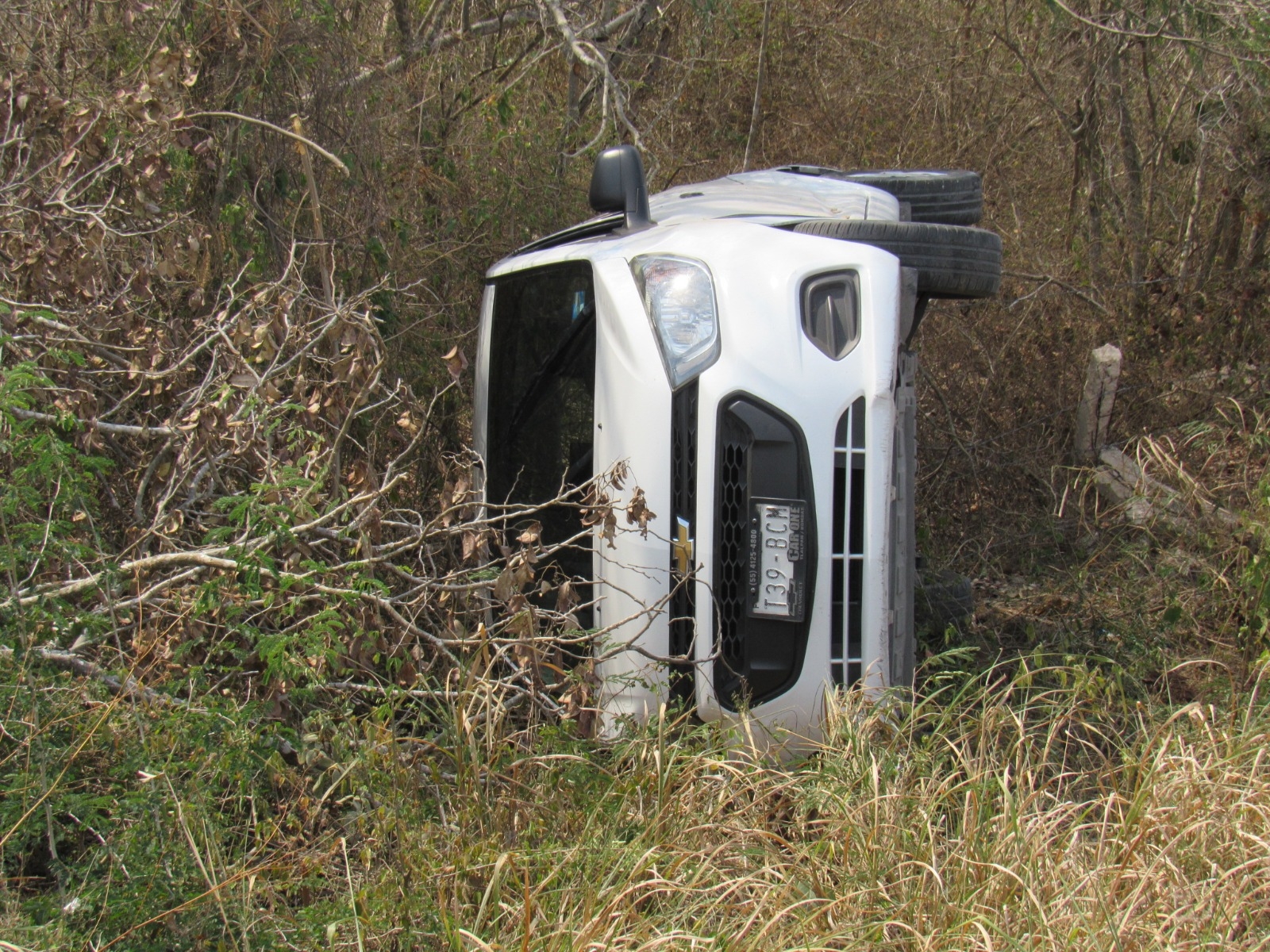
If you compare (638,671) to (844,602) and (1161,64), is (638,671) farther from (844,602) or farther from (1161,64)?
(1161,64)

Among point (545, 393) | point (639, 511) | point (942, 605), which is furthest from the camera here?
point (942, 605)

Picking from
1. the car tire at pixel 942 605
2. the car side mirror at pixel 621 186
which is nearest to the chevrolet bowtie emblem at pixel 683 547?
the car side mirror at pixel 621 186

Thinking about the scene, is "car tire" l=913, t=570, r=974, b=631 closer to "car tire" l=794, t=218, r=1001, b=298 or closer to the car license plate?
"car tire" l=794, t=218, r=1001, b=298

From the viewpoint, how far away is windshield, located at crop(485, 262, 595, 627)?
4.04 meters

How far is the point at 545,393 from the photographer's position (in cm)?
430

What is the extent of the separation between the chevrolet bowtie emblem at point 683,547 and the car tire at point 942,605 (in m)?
1.69

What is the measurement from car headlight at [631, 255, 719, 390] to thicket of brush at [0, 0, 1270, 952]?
0.58 meters

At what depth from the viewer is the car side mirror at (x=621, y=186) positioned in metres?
4.30

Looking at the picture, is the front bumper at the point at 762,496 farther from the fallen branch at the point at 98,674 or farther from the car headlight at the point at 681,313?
the fallen branch at the point at 98,674

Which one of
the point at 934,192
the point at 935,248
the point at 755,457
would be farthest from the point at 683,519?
the point at 934,192

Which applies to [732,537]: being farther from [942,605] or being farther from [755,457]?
[942,605]

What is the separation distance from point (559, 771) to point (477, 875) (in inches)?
17.5

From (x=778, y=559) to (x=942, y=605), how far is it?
5.78 feet

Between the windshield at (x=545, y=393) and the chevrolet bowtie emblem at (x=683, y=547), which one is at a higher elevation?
the windshield at (x=545, y=393)
